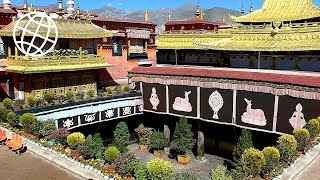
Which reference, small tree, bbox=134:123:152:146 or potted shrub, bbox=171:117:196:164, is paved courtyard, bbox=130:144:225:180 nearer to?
small tree, bbox=134:123:152:146

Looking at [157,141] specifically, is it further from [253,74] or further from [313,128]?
[313,128]

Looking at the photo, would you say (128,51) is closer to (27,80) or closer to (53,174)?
(27,80)

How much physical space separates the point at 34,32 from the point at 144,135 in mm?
12312

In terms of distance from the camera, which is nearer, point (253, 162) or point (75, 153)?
point (253, 162)

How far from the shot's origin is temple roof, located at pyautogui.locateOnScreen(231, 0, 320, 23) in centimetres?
2810

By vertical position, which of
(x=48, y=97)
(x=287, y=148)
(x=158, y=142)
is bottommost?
(x=158, y=142)

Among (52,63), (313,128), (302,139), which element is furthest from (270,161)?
(52,63)

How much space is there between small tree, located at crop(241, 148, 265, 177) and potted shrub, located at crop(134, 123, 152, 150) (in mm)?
14624

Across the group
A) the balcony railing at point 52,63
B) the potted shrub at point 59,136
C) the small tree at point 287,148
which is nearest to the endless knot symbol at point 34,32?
the balcony railing at point 52,63

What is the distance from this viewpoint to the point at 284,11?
30.2 m

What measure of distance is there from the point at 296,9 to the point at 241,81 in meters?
12.9

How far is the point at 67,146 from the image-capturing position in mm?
17656

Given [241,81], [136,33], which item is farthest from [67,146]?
[136,33]

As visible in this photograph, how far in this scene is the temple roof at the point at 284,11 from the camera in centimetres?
2810
